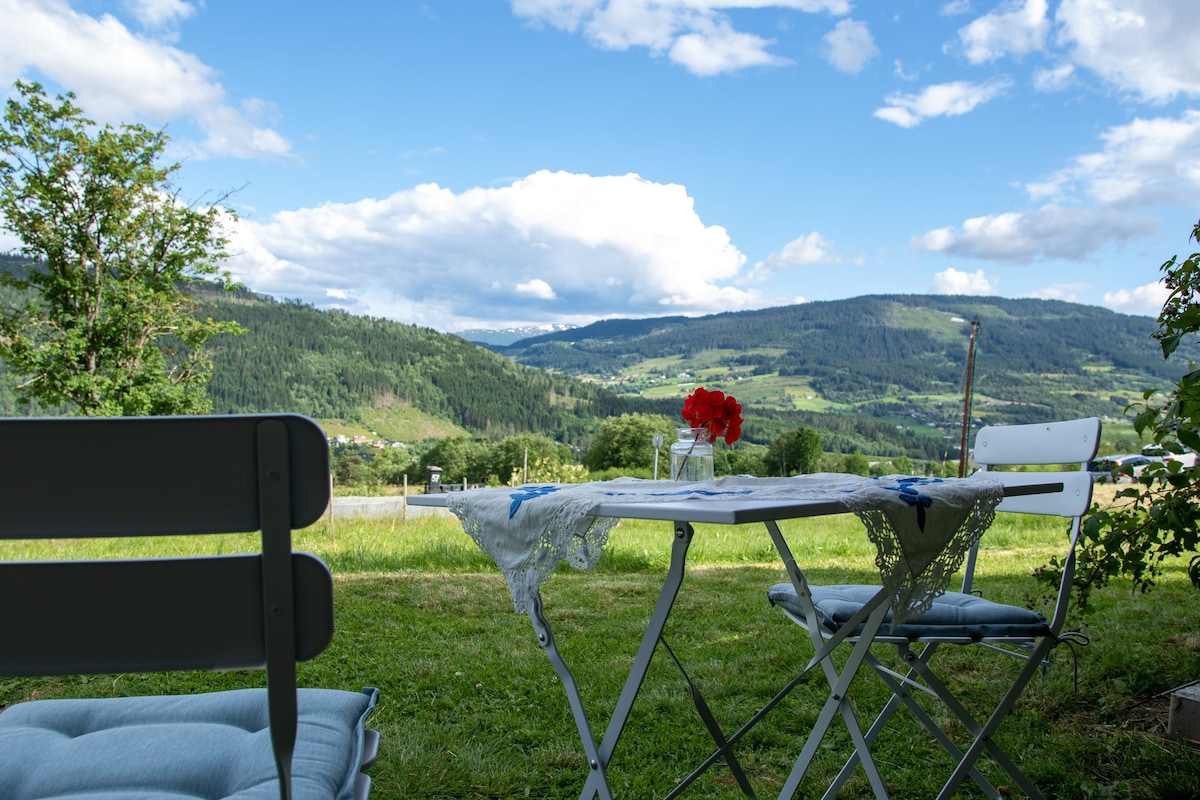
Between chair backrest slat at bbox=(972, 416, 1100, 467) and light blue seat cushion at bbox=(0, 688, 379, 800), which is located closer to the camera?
light blue seat cushion at bbox=(0, 688, 379, 800)

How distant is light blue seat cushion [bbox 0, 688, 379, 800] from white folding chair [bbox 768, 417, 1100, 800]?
2.67ft

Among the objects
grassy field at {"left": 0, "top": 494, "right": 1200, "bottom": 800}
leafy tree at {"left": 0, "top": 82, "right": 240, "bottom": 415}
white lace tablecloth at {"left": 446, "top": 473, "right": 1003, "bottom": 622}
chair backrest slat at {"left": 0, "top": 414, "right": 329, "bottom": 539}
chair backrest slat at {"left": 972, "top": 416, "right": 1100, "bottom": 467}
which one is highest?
leafy tree at {"left": 0, "top": 82, "right": 240, "bottom": 415}

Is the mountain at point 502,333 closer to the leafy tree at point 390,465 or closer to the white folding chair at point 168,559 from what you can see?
the leafy tree at point 390,465

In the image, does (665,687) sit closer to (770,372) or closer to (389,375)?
(389,375)

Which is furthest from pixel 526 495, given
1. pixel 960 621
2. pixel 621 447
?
pixel 621 447

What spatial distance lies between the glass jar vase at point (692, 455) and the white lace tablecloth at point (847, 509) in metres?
0.37

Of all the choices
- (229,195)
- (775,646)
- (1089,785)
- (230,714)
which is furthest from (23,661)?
(229,195)

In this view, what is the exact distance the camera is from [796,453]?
81.0 ft

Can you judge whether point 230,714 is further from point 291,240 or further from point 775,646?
point 291,240

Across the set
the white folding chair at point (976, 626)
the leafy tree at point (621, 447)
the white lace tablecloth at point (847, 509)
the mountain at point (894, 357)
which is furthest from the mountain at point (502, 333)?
the white lace tablecloth at point (847, 509)

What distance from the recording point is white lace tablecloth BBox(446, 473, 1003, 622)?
1377 millimetres

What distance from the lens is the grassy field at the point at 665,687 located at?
7.23 feet

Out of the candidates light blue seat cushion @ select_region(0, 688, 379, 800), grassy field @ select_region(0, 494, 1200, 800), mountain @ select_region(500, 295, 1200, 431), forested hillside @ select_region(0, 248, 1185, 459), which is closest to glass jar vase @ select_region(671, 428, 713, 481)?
grassy field @ select_region(0, 494, 1200, 800)

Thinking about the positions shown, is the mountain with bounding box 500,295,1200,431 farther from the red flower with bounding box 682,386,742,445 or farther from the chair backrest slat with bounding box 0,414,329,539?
the chair backrest slat with bounding box 0,414,329,539
